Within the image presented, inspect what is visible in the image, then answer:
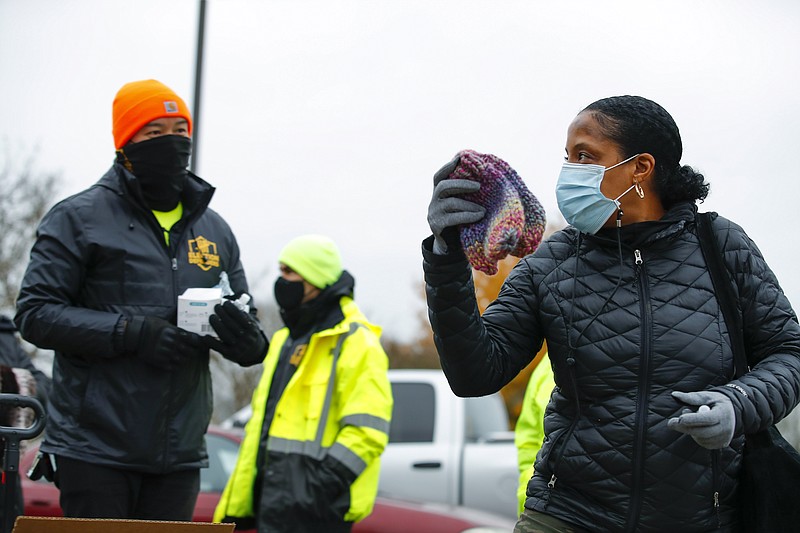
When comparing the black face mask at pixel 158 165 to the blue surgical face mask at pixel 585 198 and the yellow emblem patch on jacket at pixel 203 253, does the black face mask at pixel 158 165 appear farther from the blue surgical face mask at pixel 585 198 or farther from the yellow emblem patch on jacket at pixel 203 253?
the blue surgical face mask at pixel 585 198

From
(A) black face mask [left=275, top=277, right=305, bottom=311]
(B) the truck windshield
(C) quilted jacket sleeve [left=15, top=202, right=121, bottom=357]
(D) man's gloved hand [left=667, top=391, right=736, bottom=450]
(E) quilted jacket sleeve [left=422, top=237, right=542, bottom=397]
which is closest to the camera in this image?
(D) man's gloved hand [left=667, top=391, right=736, bottom=450]

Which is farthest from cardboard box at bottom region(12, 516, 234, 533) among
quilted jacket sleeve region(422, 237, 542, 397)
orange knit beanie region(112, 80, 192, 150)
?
orange knit beanie region(112, 80, 192, 150)

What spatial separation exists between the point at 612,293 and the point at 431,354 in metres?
37.9

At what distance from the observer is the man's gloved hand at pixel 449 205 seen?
276cm

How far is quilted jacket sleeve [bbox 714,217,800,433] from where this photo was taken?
2.83 meters

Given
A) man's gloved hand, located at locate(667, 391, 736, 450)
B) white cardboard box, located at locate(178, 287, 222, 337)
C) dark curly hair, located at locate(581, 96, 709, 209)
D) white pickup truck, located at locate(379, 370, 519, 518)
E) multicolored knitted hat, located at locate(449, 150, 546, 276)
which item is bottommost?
white pickup truck, located at locate(379, 370, 519, 518)

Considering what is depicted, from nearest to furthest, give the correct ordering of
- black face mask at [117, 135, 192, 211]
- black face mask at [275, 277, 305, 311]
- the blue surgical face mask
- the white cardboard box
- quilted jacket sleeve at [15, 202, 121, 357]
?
1. the blue surgical face mask
2. quilted jacket sleeve at [15, 202, 121, 357]
3. the white cardboard box
4. black face mask at [117, 135, 192, 211]
5. black face mask at [275, 277, 305, 311]

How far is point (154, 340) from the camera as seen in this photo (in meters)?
3.80

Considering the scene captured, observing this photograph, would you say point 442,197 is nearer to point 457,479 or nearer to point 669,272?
point 669,272

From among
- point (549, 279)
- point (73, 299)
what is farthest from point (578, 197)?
point (73, 299)

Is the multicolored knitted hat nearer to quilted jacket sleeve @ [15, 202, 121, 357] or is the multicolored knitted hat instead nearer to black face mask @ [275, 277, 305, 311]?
quilted jacket sleeve @ [15, 202, 121, 357]

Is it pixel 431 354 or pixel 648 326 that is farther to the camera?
pixel 431 354

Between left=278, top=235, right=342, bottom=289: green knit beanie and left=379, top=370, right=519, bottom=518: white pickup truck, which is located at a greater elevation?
left=278, top=235, right=342, bottom=289: green knit beanie

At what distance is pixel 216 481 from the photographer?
25.1 ft
